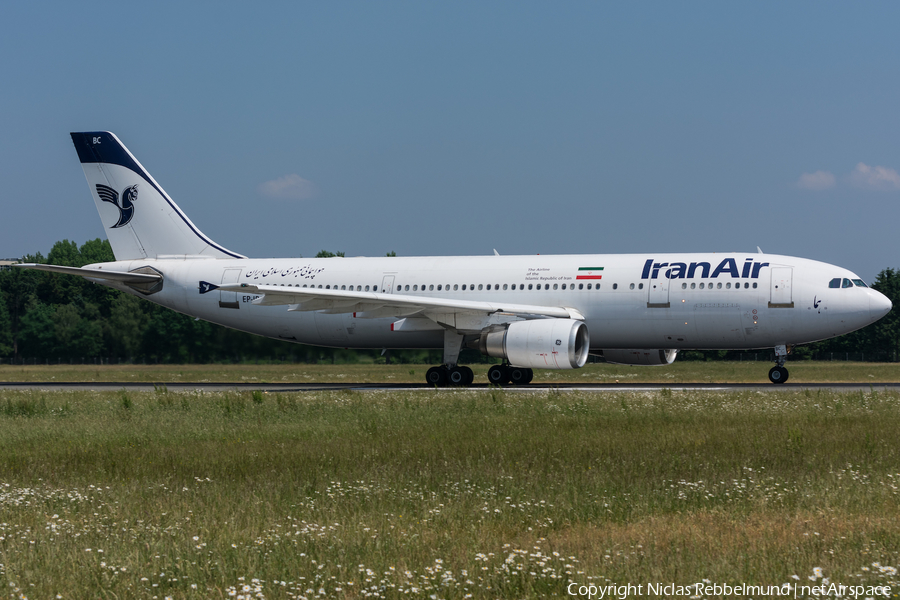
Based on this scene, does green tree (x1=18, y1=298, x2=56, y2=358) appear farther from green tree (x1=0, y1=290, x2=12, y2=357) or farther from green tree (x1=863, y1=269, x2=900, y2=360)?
green tree (x1=863, y1=269, x2=900, y2=360)

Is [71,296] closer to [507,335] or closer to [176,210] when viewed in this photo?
[176,210]

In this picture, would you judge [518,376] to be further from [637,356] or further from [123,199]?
[123,199]

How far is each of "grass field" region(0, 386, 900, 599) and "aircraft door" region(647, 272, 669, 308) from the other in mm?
9339

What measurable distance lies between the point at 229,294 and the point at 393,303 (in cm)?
674

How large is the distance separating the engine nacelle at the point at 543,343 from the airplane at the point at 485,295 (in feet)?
0.12

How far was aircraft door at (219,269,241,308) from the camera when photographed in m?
28.7

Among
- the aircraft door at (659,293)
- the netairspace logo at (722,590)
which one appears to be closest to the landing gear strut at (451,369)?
the aircraft door at (659,293)

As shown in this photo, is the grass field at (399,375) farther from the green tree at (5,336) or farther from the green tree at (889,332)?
the green tree at (889,332)

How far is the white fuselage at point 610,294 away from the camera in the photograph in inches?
936

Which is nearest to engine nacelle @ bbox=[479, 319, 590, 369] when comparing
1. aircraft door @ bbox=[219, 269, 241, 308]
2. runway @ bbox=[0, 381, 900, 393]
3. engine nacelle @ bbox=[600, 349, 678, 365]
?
runway @ bbox=[0, 381, 900, 393]

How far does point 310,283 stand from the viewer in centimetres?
2848

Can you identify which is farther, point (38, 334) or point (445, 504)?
point (38, 334)

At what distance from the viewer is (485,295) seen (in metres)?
26.3

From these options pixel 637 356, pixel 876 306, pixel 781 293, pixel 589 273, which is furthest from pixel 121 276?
pixel 876 306
